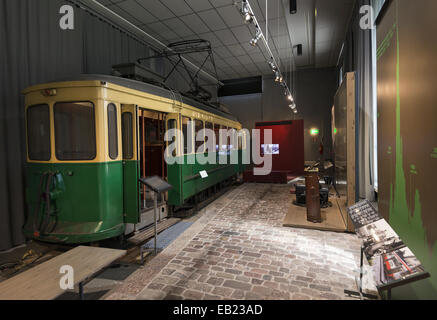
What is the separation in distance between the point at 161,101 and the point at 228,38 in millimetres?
4681

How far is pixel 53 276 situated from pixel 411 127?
2.98m

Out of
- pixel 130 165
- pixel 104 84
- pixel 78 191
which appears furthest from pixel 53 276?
pixel 104 84

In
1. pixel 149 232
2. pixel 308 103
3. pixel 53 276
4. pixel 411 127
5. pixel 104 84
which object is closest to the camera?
pixel 411 127

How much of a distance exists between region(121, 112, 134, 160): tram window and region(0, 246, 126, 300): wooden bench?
1635mm

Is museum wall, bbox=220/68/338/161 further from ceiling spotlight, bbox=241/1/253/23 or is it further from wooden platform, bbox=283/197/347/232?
ceiling spotlight, bbox=241/1/253/23

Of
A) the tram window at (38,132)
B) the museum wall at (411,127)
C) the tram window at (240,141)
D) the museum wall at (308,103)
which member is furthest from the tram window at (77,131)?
the museum wall at (308,103)

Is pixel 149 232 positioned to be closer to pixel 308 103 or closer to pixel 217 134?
pixel 217 134

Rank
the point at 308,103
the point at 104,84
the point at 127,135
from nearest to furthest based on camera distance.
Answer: the point at 104,84
the point at 127,135
the point at 308,103

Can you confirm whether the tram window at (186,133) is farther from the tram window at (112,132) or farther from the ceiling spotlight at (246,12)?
the ceiling spotlight at (246,12)

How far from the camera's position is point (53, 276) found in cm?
193

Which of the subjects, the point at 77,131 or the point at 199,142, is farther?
the point at 199,142

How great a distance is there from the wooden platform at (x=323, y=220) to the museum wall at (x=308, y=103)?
21.4ft

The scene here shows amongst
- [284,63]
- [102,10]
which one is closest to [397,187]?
[102,10]
